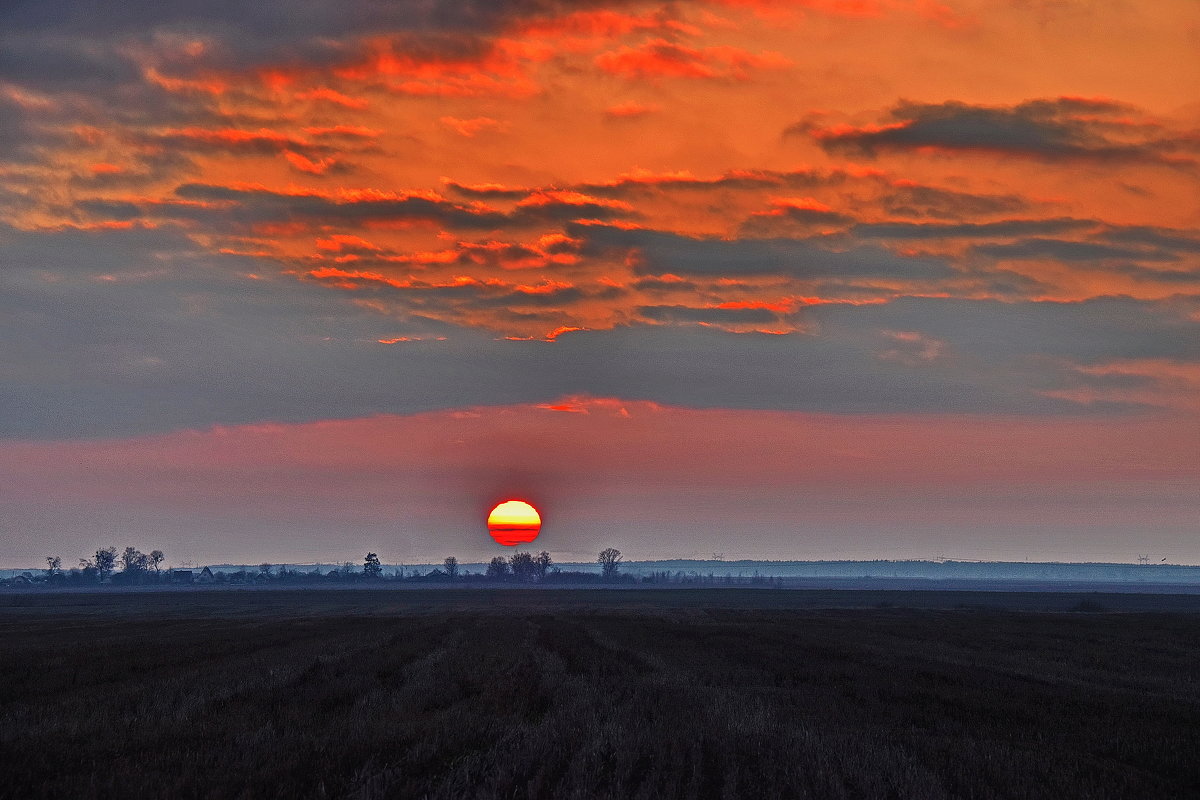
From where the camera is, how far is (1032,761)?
13.8 m

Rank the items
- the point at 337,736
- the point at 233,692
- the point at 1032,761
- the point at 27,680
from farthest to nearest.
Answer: the point at 27,680
the point at 233,692
the point at 337,736
the point at 1032,761

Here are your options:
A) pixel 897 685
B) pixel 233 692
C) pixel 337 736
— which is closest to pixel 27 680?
pixel 233 692

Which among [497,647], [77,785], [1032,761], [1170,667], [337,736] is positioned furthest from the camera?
[497,647]

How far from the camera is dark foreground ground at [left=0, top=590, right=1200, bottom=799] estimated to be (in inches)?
470

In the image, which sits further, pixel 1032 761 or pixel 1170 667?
pixel 1170 667

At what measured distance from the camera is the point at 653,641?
40.2 metres

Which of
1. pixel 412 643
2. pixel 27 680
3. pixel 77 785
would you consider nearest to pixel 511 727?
pixel 77 785

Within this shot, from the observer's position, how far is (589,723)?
53.5ft

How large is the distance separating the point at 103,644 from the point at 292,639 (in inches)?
283

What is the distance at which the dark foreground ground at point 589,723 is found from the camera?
11930mm

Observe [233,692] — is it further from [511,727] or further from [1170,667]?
[1170,667]

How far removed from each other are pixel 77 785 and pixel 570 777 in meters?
5.90

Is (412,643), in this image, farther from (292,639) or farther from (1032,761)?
(1032,761)

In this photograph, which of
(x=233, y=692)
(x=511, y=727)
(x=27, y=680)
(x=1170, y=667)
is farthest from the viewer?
(x=1170, y=667)
